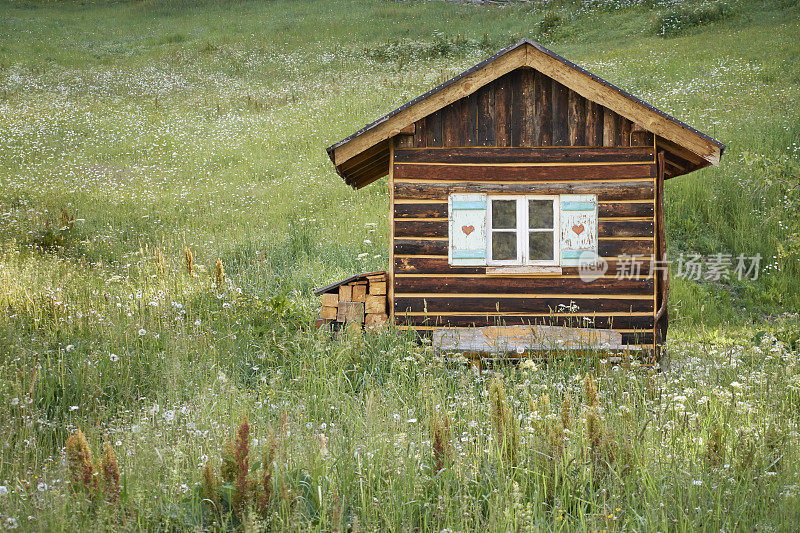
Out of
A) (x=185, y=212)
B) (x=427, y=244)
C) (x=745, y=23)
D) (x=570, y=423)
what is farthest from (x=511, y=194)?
(x=745, y=23)

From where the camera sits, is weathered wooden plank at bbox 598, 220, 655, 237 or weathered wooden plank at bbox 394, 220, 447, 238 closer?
weathered wooden plank at bbox 598, 220, 655, 237

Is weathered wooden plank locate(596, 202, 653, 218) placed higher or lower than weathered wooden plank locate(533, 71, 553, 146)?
lower

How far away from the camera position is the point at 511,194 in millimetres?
10117

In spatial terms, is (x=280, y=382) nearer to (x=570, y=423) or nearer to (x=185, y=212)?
(x=570, y=423)

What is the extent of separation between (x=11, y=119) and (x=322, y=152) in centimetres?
1187

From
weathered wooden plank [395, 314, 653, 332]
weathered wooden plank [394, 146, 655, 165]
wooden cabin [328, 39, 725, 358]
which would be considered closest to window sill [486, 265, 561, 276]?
wooden cabin [328, 39, 725, 358]

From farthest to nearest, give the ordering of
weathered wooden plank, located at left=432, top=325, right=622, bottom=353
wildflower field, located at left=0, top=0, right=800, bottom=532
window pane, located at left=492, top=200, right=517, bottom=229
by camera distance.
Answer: window pane, located at left=492, top=200, right=517, bottom=229 < weathered wooden plank, located at left=432, top=325, right=622, bottom=353 < wildflower field, located at left=0, top=0, right=800, bottom=532

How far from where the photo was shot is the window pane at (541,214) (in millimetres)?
10976

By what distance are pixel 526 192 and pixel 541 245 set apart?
159 centimetres

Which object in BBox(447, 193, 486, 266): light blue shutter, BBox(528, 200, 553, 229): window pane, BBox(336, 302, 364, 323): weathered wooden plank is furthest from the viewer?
BBox(528, 200, 553, 229): window pane

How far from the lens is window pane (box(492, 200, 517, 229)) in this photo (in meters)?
10.8

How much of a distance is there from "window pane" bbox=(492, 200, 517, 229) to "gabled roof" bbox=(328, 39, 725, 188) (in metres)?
1.88

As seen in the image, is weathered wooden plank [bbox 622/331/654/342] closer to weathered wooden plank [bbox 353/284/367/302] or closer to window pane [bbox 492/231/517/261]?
window pane [bbox 492/231/517/261]

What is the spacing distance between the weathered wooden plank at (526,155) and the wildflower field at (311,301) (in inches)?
96.2
